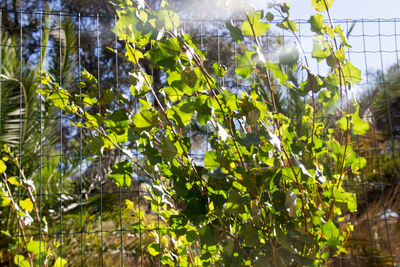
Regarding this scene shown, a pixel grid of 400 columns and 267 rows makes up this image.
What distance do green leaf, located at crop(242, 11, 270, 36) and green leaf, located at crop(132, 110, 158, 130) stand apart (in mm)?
217

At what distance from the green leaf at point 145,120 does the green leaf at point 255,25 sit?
8.5 inches

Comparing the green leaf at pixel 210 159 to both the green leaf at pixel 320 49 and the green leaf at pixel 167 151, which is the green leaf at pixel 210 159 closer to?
the green leaf at pixel 167 151

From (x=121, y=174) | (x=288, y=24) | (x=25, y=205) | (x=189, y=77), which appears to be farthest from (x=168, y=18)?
(x=25, y=205)

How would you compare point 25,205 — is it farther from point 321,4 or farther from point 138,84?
point 321,4

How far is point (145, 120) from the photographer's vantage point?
723 millimetres

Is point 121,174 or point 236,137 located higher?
point 236,137

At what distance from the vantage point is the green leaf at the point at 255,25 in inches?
28.5

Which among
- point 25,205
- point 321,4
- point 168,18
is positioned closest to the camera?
point 168,18

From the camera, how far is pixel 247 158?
2.96 ft

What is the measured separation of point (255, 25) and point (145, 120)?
25cm

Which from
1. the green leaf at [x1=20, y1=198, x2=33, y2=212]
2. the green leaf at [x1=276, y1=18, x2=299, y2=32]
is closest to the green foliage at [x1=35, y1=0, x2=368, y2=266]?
the green leaf at [x1=276, y1=18, x2=299, y2=32]

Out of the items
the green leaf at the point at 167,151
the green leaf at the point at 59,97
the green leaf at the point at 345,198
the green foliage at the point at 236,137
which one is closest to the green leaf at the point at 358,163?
the green foliage at the point at 236,137

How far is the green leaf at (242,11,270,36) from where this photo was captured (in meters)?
0.72

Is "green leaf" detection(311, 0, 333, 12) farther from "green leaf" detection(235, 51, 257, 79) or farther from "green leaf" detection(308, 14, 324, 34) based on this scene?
"green leaf" detection(235, 51, 257, 79)
